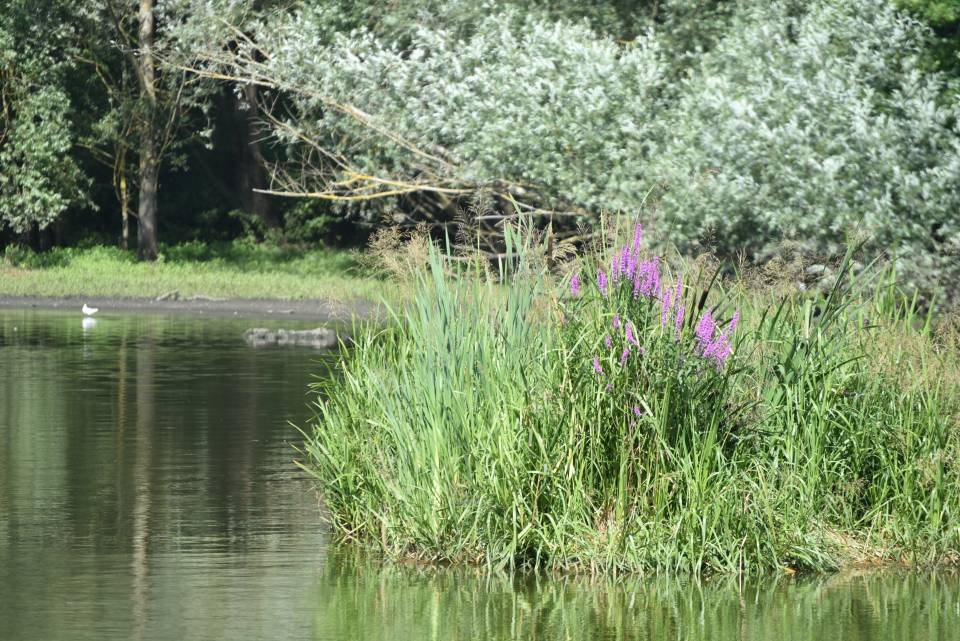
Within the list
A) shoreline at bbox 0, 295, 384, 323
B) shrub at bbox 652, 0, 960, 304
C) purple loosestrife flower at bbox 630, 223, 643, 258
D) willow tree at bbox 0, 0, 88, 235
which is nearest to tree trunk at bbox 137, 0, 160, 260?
willow tree at bbox 0, 0, 88, 235

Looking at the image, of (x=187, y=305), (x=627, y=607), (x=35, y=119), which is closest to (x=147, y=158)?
(x=35, y=119)

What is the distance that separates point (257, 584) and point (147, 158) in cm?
3748

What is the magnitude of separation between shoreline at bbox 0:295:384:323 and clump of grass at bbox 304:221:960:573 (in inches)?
953

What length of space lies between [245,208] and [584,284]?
4138 centimetres

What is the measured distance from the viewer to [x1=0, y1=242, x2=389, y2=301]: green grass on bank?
3875 centimetres

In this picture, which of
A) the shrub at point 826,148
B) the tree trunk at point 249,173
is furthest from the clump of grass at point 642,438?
the tree trunk at point 249,173

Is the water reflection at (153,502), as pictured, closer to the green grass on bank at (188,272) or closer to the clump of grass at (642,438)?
the clump of grass at (642,438)

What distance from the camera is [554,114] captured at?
28109 mm

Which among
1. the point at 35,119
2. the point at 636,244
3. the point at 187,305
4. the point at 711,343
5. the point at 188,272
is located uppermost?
the point at 35,119

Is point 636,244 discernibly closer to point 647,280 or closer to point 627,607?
point 647,280

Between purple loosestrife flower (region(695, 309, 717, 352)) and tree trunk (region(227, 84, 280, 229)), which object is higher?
tree trunk (region(227, 84, 280, 229))

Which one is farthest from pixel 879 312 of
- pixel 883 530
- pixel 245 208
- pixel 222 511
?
pixel 245 208

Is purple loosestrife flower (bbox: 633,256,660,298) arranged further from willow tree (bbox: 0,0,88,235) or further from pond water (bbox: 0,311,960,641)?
willow tree (bbox: 0,0,88,235)

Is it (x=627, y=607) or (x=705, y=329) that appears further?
(x=705, y=329)
